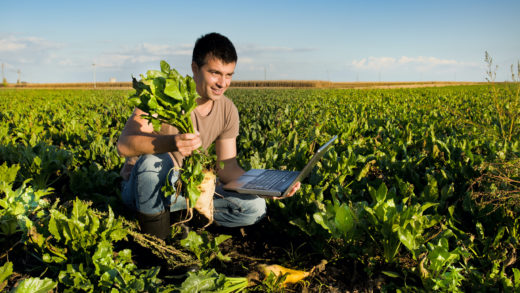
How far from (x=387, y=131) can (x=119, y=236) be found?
5362mm

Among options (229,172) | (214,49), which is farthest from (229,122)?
(214,49)

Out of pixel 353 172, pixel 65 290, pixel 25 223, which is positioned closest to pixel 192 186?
pixel 65 290

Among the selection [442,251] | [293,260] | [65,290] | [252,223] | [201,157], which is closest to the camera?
[65,290]

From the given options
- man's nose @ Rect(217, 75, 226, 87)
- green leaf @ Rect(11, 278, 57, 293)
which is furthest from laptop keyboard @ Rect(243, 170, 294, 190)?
green leaf @ Rect(11, 278, 57, 293)

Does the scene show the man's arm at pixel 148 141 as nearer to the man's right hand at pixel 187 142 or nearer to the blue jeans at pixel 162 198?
the man's right hand at pixel 187 142

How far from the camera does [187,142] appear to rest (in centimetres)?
211

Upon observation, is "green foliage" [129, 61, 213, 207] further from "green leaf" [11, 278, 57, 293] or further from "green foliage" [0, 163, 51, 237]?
"green foliage" [0, 163, 51, 237]

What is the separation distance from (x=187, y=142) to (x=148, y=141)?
1.30ft

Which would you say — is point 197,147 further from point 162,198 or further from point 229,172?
point 229,172

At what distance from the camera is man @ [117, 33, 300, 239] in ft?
7.88

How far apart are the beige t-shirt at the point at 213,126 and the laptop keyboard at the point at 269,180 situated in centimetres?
57

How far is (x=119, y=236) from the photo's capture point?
2254 mm

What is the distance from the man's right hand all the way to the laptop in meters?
0.46

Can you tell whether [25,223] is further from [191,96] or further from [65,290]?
[191,96]
